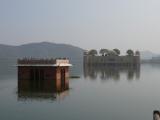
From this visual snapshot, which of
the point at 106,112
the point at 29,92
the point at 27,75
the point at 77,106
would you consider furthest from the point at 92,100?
the point at 27,75

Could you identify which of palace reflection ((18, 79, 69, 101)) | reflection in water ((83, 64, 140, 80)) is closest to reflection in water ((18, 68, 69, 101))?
palace reflection ((18, 79, 69, 101))

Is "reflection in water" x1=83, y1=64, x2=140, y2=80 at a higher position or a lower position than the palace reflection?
lower

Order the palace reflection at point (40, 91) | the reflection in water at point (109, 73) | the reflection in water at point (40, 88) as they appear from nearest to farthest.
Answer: the palace reflection at point (40, 91)
the reflection in water at point (40, 88)
the reflection in water at point (109, 73)

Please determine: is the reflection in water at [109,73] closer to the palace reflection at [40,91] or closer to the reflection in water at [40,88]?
the reflection in water at [40,88]

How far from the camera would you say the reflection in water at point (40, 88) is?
41.6 metres

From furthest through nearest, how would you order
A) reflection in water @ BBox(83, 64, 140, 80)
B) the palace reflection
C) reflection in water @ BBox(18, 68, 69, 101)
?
reflection in water @ BBox(83, 64, 140, 80) < reflection in water @ BBox(18, 68, 69, 101) < the palace reflection

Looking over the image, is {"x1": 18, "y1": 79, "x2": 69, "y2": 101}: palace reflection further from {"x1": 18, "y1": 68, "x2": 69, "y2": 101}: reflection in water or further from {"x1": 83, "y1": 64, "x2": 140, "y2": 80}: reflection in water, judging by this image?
{"x1": 83, "y1": 64, "x2": 140, "y2": 80}: reflection in water

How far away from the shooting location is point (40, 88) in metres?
49.5

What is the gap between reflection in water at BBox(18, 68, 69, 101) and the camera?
4159 centimetres

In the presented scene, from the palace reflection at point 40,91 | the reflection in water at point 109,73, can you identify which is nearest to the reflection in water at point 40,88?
the palace reflection at point 40,91

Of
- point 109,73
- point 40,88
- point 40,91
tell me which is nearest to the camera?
point 40,91

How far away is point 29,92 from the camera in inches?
1796

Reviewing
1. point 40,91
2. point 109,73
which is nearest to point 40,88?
point 40,91

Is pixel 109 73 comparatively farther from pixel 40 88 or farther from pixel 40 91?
pixel 40 91
